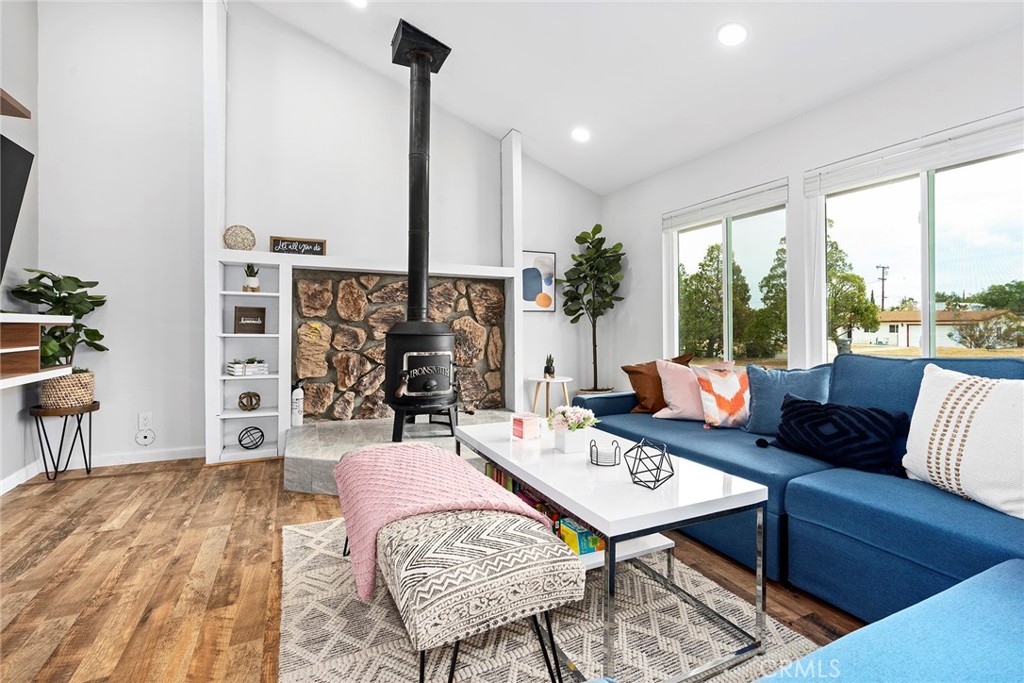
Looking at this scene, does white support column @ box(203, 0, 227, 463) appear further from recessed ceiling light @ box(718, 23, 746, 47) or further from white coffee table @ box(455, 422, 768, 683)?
recessed ceiling light @ box(718, 23, 746, 47)

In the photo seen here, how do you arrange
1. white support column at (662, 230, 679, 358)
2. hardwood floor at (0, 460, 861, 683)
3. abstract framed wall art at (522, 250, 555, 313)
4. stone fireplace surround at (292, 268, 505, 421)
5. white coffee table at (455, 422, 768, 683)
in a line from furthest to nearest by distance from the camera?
abstract framed wall art at (522, 250, 555, 313)
white support column at (662, 230, 679, 358)
stone fireplace surround at (292, 268, 505, 421)
hardwood floor at (0, 460, 861, 683)
white coffee table at (455, 422, 768, 683)

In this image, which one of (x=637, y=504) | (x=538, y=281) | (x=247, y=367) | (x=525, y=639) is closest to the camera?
(x=637, y=504)

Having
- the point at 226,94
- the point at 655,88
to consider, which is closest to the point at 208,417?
the point at 226,94

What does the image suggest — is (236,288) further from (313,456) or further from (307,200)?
(313,456)

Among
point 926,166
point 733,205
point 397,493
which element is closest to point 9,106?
point 397,493

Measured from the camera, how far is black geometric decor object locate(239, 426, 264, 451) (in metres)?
3.76

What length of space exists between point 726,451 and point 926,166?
184 centimetres

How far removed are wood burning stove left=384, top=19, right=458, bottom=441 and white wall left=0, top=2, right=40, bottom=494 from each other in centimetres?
227

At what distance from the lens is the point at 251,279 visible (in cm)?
373

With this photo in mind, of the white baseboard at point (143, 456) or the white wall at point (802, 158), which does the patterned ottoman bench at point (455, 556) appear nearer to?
the white wall at point (802, 158)

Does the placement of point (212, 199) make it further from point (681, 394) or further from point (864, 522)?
point (864, 522)

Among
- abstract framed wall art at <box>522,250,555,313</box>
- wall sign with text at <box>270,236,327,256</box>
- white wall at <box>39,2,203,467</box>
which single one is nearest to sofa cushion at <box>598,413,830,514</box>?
abstract framed wall art at <box>522,250,555,313</box>

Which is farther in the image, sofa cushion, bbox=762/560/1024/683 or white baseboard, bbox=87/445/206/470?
white baseboard, bbox=87/445/206/470

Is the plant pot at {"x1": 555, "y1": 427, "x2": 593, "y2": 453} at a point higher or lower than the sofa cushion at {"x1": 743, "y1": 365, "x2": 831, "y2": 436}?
lower
